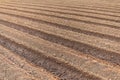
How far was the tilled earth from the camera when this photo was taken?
9.09 feet

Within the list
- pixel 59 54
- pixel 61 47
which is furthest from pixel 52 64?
pixel 61 47

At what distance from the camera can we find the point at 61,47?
3549 millimetres

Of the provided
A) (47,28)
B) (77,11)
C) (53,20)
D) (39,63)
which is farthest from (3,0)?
(39,63)

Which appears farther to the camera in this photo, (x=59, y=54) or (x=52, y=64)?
(x=59, y=54)

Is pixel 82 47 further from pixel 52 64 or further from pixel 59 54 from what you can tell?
pixel 52 64

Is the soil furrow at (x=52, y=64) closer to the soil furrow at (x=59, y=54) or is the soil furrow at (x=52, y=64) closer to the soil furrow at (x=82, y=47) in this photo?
the soil furrow at (x=59, y=54)

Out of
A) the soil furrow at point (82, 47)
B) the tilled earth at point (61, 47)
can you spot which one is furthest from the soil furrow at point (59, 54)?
the soil furrow at point (82, 47)

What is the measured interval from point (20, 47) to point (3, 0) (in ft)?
20.1

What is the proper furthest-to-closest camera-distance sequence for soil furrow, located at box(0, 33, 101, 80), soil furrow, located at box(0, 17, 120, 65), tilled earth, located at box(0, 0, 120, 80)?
soil furrow, located at box(0, 17, 120, 65) → tilled earth, located at box(0, 0, 120, 80) → soil furrow, located at box(0, 33, 101, 80)

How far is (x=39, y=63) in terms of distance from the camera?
305 centimetres

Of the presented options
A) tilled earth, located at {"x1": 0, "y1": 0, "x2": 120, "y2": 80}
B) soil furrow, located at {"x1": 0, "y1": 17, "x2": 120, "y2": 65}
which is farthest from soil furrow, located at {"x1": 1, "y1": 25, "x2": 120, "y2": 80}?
soil furrow, located at {"x1": 0, "y1": 17, "x2": 120, "y2": 65}

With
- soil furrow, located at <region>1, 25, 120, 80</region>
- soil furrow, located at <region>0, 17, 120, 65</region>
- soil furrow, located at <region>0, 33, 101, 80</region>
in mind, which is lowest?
soil furrow, located at <region>0, 33, 101, 80</region>

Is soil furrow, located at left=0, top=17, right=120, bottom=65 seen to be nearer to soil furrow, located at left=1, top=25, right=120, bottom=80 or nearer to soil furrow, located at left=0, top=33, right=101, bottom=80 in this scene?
soil furrow, located at left=1, top=25, right=120, bottom=80

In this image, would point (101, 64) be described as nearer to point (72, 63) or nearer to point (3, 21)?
point (72, 63)
